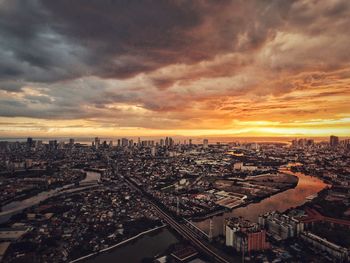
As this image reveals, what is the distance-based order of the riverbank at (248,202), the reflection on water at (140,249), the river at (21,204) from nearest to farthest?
the reflection on water at (140,249) → the riverbank at (248,202) → the river at (21,204)

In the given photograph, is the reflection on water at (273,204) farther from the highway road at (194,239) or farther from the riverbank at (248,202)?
the highway road at (194,239)

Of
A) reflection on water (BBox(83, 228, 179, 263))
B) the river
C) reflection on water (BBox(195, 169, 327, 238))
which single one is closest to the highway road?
reflection on water (BBox(83, 228, 179, 263))

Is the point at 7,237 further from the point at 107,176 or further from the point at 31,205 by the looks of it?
the point at 107,176

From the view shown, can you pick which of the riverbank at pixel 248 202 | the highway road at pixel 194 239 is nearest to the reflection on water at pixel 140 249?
the highway road at pixel 194 239

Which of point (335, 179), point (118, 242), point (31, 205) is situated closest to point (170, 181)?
point (31, 205)

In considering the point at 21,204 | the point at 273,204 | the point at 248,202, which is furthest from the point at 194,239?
the point at 21,204

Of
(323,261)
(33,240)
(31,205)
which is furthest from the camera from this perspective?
(31,205)

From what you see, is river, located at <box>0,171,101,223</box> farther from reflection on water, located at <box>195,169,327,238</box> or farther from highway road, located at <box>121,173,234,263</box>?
reflection on water, located at <box>195,169,327,238</box>
